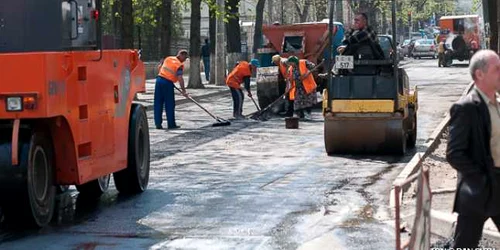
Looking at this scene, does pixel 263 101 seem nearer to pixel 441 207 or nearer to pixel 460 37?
pixel 441 207

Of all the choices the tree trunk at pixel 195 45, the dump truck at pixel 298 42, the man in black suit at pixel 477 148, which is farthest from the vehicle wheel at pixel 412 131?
the tree trunk at pixel 195 45

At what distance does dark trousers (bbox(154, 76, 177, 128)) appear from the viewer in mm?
22312

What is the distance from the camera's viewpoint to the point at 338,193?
40.5 feet

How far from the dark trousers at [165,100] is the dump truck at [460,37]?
1242 inches

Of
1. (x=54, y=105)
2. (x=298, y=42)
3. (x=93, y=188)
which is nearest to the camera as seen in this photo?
(x=54, y=105)

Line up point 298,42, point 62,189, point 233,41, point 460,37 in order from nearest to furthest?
point 62,189 < point 298,42 < point 233,41 < point 460,37

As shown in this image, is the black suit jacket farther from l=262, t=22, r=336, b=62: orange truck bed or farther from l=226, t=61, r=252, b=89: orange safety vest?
l=262, t=22, r=336, b=62: orange truck bed

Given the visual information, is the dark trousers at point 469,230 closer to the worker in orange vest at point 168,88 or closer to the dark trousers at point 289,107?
the worker in orange vest at point 168,88

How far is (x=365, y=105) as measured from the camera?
16.0 metres

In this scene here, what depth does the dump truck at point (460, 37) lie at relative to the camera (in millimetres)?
52938

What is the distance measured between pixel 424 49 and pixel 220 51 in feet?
120

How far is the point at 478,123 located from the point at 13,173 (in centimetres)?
477

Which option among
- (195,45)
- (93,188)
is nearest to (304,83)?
(93,188)

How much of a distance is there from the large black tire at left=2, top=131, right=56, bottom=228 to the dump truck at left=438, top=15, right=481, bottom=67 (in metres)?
43.1
